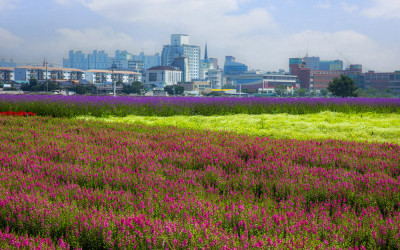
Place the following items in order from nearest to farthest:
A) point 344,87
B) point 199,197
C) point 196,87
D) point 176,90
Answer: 1. point 199,197
2. point 344,87
3. point 176,90
4. point 196,87

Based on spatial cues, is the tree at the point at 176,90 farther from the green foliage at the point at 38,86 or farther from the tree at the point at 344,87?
the tree at the point at 344,87

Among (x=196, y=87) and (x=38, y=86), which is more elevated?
(x=196, y=87)

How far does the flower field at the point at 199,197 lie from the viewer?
10.1 feet

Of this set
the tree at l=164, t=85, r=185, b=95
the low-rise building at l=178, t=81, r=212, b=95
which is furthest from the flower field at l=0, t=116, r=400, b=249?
the low-rise building at l=178, t=81, r=212, b=95

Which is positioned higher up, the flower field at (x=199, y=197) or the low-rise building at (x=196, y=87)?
the low-rise building at (x=196, y=87)

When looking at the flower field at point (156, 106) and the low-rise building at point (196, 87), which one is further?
the low-rise building at point (196, 87)

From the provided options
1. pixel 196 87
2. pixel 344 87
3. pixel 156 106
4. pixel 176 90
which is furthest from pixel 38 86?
pixel 156 106

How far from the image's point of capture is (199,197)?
160 inches

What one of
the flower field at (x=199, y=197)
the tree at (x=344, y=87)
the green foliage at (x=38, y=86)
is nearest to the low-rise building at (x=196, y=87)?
the green foliage at (x=38, y=86)

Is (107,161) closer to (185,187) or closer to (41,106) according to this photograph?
(185,187)

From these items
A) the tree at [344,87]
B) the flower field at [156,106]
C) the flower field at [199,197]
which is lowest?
the flower field at [199,197]

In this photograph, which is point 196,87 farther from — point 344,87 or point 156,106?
point 156,106

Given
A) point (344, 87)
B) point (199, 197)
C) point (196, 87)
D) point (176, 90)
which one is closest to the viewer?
point (199, 197)

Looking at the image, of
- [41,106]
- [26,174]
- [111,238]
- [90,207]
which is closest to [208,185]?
[90,207]
